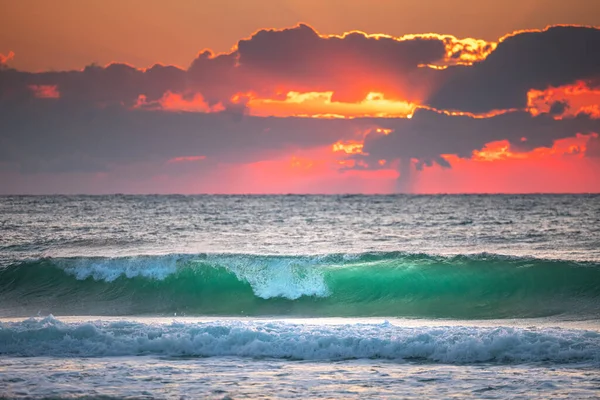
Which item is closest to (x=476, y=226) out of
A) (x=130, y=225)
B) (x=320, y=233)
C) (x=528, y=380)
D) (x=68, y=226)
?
(x=320, y=233)

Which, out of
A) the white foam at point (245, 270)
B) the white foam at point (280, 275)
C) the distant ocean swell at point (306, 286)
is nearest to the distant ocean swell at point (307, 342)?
the distant ocean swell at point (306, 286)

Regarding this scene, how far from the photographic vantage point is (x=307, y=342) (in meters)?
12.4

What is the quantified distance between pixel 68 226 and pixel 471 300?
93.8 ft

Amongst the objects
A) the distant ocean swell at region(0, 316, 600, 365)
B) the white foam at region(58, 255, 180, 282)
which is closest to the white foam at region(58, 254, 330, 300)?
the white foam at region(58, 255, 180, 282)

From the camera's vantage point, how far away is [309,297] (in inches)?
805

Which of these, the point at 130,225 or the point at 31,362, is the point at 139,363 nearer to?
the point at 31,362

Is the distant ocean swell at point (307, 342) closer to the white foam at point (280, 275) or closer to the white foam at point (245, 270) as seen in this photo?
the white foam at point (280, 275)

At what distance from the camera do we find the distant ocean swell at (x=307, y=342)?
11859 mm

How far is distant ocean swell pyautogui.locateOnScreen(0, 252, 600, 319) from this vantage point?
63.4 ft

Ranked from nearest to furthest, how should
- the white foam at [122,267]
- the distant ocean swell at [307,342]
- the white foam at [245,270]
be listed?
the distant ocean swell at [307,342] < the white foam at [245,270] < the white foam at [122,267]

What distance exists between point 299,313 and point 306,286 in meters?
2.08

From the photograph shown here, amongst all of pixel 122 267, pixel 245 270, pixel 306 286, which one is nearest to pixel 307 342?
pixel 306 286

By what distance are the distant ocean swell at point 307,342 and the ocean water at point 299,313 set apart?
0.04m

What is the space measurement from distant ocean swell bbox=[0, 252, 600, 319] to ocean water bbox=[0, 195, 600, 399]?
0.07 meters
